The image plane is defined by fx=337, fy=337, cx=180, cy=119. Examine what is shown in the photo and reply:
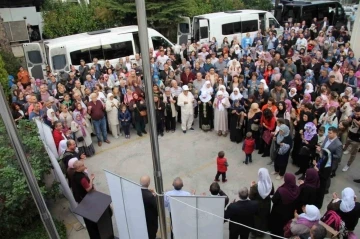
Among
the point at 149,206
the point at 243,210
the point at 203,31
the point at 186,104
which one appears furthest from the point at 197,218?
the point at 203,31

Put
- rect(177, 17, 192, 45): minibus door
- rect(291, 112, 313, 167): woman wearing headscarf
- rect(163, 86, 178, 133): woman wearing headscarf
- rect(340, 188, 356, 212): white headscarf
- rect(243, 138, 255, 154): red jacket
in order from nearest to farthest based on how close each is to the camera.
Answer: rect(340, 188, 356, 212): white headscarf → rect(291, 112, 313, 167): woman wearing headscarf → rect(243, 138, 255, 154): red jacket → rect(163, 86, 178, 133): woman wearing headscarf → rect(177, 17, 192, 45): minibus door

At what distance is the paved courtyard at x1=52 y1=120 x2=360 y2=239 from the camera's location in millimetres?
7387

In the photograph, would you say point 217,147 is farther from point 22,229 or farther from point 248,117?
point 22,229

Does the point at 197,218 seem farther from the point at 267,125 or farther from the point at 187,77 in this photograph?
the point at 187,77

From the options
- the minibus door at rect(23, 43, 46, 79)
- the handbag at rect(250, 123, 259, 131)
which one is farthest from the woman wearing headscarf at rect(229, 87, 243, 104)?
the minibus door at rect(23, 43, 46, 79)

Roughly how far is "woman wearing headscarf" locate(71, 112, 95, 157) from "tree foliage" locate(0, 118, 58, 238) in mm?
1348

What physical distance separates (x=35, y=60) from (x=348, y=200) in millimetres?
11559

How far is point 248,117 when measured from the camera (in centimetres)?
838

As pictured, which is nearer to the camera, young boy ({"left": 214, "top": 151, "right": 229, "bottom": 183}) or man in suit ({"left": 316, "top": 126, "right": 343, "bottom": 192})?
man in suit ({"left": 316, "top": 126, "right": 343, "bottom": 192})

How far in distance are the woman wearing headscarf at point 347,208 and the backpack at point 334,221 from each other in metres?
0.11

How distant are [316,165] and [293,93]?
3137 mm

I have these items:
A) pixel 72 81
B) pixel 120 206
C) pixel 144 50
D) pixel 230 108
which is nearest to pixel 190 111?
pixel 230 108

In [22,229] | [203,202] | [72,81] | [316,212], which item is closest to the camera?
[203,202]

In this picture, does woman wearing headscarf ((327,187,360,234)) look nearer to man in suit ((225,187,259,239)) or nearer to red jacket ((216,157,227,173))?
man in suit ((225,187,259,239))
